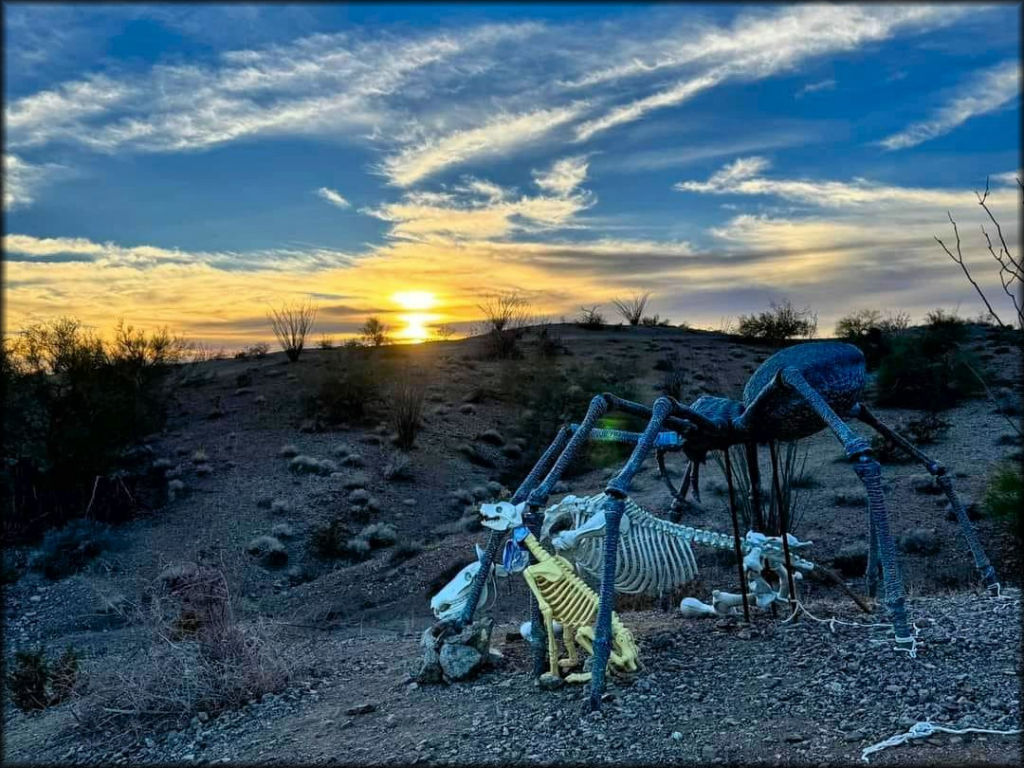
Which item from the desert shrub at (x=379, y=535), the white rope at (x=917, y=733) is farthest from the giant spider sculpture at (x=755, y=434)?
the desert shrub at (x=379, y=535)

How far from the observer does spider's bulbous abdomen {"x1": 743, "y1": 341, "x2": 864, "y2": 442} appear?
6.84 m

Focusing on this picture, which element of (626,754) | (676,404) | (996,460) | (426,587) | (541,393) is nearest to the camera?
(626,754)

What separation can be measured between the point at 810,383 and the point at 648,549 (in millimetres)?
2230

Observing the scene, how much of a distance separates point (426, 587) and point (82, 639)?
585 centimetres

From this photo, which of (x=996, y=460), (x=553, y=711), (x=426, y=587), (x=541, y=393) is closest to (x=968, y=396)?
(x=996, y=460)

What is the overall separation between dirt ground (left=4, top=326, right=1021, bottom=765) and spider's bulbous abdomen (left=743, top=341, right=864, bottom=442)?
194 centimetres

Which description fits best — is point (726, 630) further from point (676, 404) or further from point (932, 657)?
point (676, 404)

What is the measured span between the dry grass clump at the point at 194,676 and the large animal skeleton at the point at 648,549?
3.10 meters

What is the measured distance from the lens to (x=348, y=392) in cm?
2914

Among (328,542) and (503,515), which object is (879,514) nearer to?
(503,515)

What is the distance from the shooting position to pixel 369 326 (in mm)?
46469

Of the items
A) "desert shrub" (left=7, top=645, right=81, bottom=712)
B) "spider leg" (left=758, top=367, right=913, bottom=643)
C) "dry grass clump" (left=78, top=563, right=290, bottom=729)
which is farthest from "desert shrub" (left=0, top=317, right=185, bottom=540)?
"spider leg" (left=758, top=367, right=913, bottom=643)

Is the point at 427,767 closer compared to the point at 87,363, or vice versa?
the point at 427,767

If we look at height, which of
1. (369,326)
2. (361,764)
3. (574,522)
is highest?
(369,326)
